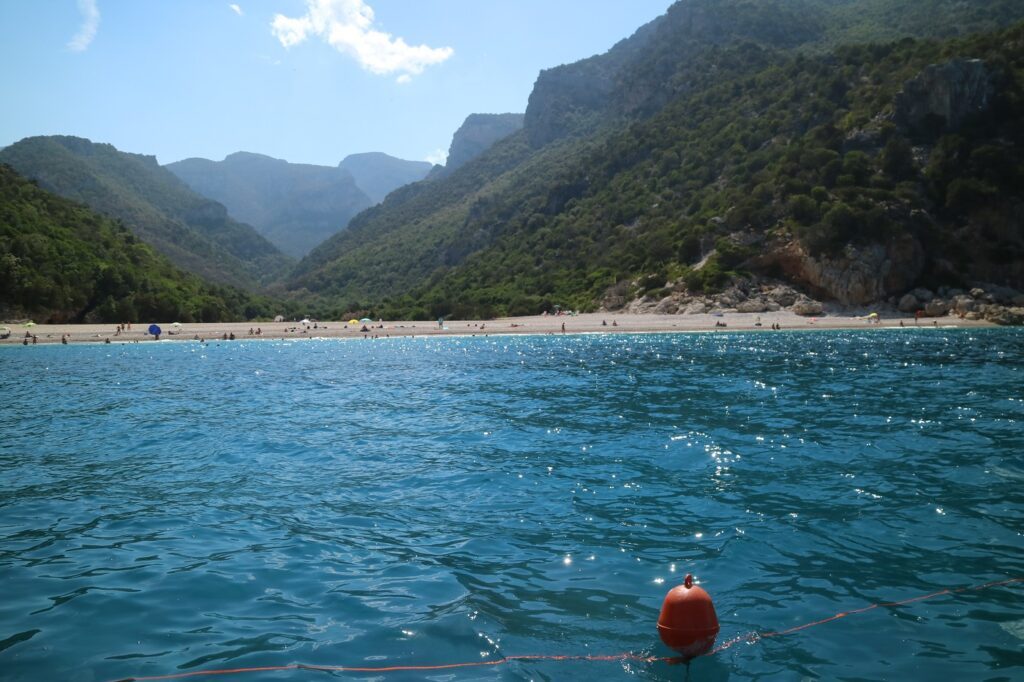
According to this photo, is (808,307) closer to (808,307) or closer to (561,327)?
(808,307)

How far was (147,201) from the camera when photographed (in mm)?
158500

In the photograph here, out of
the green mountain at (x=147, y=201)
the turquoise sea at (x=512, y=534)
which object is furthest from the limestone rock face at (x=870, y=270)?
the green mountain at (x=147, y=201)

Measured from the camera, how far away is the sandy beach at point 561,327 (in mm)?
48844

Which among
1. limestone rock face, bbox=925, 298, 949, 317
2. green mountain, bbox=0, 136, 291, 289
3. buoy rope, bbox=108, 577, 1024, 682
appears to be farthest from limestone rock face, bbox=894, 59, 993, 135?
green mountain, bbox=0, 136, 291, 289

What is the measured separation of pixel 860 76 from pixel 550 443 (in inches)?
3304

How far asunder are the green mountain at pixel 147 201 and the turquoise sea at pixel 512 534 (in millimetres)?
116523

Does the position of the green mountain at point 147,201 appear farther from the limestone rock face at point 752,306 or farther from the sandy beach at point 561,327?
the limestone rock face at point 752,306

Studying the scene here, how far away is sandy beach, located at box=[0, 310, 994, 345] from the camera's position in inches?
1923

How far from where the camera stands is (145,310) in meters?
69.8

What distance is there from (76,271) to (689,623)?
251ft

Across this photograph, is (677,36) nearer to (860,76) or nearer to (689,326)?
(860,76)

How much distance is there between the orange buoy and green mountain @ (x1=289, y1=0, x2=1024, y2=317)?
5877 centimetres

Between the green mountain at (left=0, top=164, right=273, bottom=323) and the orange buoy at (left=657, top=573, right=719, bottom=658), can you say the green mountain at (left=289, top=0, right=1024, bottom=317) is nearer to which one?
the green mountain at (left=0, top=164, right=273, bottom=323)

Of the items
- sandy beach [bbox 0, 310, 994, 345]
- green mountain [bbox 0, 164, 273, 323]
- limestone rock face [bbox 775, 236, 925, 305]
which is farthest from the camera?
green mountain [bbox 0, 164, 273, 323]
